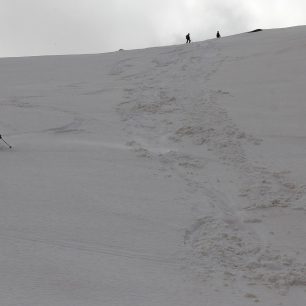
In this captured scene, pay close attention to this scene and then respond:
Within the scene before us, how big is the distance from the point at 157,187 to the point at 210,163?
108 centimetres

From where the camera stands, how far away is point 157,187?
605cm

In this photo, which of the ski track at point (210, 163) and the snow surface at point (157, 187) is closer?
the snow surface at point (157, 187)

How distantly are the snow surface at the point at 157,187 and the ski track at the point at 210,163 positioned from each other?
0.02 m

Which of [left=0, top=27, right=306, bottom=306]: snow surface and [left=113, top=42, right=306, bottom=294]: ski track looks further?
[left=113, top=42, right=306, bottom=294]: ski track

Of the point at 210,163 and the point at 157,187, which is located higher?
the point at 210,163

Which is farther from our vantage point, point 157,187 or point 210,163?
point 210,163

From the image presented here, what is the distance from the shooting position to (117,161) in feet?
22.4

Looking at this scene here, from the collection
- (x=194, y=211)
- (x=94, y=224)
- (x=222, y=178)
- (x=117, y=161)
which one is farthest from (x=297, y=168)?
(x=94, y=224)

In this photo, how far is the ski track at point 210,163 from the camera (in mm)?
4406

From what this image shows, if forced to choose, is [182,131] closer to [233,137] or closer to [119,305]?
[233,137]

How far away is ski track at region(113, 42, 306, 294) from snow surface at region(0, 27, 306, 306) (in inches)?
0.7

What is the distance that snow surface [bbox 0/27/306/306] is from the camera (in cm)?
404

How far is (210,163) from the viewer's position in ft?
22.4

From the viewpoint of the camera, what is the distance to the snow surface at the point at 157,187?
4.04m
